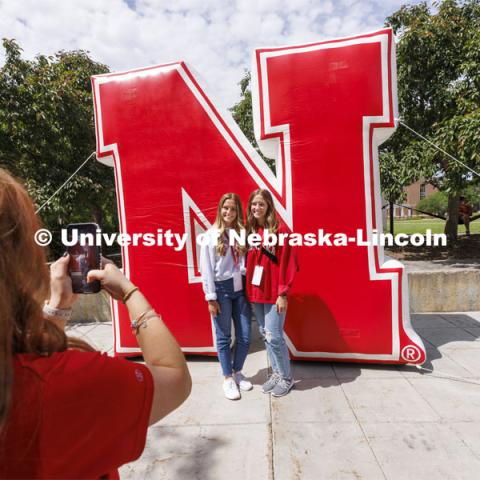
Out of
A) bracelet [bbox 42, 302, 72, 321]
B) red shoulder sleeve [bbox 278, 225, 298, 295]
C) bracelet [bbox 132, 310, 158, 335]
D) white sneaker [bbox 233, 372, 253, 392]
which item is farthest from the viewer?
white sneaker [bbox 233, 372, 253, 392]

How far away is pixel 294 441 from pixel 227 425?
0.54 meters

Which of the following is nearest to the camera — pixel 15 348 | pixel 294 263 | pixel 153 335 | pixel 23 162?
pixel 15 348

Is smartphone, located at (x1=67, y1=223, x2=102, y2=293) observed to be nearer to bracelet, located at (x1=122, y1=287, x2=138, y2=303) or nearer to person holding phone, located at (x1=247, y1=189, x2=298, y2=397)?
bracelet, located at (x1=122, y1=287, x2=138, y2=303)

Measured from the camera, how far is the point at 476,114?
232 inches

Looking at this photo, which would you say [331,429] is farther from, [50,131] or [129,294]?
[50,131]

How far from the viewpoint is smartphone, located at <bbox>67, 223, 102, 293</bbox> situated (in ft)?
3.81

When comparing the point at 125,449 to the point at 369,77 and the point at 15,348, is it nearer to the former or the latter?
the point at 15,348

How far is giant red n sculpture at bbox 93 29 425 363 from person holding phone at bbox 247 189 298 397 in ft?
1.74

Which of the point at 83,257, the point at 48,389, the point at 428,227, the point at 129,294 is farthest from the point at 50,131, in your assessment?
the point at 428,227

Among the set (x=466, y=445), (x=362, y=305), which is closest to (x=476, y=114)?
(x=362, y=305)

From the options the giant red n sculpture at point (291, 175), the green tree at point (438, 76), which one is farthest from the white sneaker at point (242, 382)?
the green tree at point (438, 76)

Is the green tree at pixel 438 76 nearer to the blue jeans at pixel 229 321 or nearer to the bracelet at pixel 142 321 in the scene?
the blue jeans at pixel 229 321

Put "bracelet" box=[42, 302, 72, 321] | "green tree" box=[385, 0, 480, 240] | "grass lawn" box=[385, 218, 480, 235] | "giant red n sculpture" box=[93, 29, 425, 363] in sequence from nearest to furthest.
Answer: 1. "bracelet" box=[42, 302, 72, 321]
2. "giant red n sculpture" box=[93, 29, 425, 363]
3. "green tree" box=[385, 0, 480, 240]
4. "grass lawn" box=[385, 218, 480, 235]

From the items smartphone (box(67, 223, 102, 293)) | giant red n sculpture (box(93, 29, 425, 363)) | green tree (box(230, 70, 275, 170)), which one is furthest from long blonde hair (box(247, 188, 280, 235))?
green tree (box(230, 70, 275, 170))
